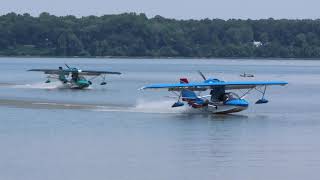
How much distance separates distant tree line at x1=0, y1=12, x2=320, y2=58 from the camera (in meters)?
170

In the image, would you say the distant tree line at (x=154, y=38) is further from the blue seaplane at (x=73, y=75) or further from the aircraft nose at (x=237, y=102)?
the aircraft nose at (x=237, y=102)

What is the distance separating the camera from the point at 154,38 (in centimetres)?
16962

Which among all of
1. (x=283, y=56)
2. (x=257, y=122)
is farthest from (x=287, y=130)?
(x=283, y=56)

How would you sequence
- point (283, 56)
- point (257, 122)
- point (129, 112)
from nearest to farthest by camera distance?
point (257, 122) < point (129, 112) < point (283, 56)

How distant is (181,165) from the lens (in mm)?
26719

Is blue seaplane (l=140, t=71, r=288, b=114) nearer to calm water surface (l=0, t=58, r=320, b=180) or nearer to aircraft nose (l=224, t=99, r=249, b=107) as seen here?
aircraft nose (l=224, t=99, r=249, b=107)

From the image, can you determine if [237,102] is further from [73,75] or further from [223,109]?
[73,75]

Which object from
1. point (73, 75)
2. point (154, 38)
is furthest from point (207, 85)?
point (154, 38)

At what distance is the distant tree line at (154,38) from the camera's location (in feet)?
559

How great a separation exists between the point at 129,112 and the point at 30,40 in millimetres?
131414

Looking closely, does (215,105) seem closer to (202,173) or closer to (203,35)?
(202,173)

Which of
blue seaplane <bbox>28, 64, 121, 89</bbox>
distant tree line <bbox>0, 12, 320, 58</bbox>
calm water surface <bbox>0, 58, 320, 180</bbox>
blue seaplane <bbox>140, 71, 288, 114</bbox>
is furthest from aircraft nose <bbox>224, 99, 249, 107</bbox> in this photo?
distant tree line <bbox>0, 12, 320, 58</bbox>

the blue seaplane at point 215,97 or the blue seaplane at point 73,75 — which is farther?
the blue seaplane at point 73,75

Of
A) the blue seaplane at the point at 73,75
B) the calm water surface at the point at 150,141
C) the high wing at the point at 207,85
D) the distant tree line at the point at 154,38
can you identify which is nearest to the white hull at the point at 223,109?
the calm water surface at the point at 150,141
